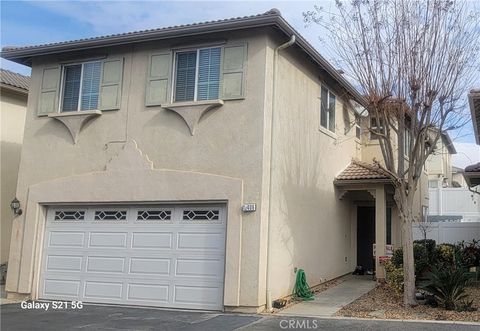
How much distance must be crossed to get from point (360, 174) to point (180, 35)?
718cm

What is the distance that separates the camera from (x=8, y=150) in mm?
16844

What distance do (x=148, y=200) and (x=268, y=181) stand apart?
285 centimetres

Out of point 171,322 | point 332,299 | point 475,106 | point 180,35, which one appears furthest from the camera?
point 332,299

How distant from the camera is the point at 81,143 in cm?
1322

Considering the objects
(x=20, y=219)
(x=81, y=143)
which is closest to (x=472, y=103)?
(x=81, y=143)

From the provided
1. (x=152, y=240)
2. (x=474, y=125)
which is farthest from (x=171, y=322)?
(x=474, y=125)

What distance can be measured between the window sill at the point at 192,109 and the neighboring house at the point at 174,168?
1.0 inches

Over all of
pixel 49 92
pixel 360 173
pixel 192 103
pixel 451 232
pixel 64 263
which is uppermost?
pixel 49 92

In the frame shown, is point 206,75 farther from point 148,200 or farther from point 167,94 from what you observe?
point 148,200

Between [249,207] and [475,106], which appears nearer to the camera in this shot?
[249,207]

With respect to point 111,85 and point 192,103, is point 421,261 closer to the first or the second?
point 192,103

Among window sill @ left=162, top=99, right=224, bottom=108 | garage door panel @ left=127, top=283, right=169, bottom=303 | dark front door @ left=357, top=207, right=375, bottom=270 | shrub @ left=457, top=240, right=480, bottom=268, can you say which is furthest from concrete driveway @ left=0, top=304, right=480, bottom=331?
dark front door @ left=357, top=207, right=375, bottom=270

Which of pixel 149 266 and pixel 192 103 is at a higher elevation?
pixel 192 103

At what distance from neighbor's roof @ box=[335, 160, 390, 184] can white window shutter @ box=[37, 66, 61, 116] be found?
27.1ft
